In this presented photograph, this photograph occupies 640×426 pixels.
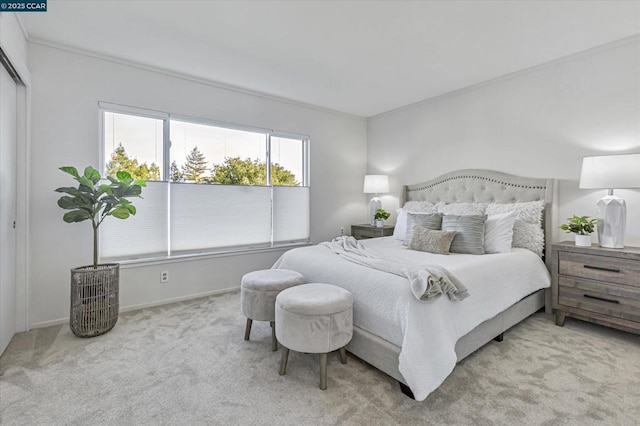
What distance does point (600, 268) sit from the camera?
2.54 meters

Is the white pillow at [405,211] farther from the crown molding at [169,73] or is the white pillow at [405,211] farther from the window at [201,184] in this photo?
the crown molding at [169,73]

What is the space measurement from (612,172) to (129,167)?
4517 millimetres

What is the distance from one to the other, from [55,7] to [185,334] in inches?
108

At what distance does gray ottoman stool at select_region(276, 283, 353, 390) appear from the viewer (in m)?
1.86

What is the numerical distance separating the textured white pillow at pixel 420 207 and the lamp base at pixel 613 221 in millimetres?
1559

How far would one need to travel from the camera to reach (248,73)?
3.39 meters

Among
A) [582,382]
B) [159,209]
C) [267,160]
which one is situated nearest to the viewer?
[582,382]

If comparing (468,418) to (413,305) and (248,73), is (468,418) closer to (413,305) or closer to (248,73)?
(413,305)

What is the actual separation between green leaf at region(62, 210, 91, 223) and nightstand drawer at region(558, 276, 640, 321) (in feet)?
14.0

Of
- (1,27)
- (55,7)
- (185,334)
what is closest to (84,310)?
(185,334)

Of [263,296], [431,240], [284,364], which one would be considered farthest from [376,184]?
[284,364]

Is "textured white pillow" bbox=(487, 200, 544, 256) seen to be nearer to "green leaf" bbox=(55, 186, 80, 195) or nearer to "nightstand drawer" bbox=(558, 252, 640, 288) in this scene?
"nightstand drawer" bbox=(558, 252, 640, 288)

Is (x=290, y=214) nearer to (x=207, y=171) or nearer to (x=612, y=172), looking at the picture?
(x=207, y=171)

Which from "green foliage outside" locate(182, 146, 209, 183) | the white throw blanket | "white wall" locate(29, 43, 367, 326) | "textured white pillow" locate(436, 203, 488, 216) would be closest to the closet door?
"white wall" locate(29, 43, 367, 326)
